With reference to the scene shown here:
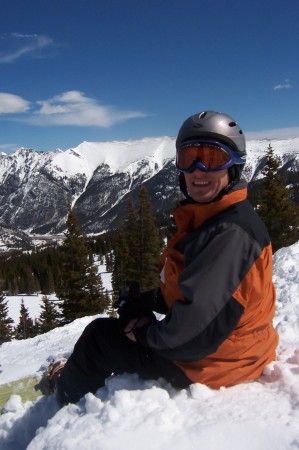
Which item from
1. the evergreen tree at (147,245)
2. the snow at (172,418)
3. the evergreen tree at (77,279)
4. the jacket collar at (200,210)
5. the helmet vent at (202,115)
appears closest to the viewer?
the snow at (172,418)

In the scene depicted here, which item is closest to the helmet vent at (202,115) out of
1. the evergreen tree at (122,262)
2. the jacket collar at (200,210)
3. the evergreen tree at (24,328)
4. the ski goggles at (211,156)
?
the ski goggles at (211,156)

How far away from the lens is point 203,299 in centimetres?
266

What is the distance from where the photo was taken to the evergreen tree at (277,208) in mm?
25266

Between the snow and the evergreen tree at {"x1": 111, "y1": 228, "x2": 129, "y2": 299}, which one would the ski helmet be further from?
the evergreen tree at {"x1": 111, "y1": 228, "x2": 129, "y2": 299}

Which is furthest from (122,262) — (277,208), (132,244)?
(277,208)

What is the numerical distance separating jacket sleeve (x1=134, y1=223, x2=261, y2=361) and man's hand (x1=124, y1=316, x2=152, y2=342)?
432 millimetres

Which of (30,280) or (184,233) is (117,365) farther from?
(30,280)

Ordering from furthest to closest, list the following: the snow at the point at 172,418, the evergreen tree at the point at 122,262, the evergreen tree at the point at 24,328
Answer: the evergreen tree at the point at 24,328
the evergreen tree at the point at 122,262
the snow at the point at 172,418

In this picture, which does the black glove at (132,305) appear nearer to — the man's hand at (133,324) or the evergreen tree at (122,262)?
the man's hand at (133,324)

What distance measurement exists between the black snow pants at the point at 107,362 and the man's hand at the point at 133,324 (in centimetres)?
17

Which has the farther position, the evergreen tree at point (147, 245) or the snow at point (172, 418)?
the evergreen tree at point (147, 245)

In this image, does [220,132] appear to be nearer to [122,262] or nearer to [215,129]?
[215,129]

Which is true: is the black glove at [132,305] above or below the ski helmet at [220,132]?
below

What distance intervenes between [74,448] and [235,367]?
52.9 inches
